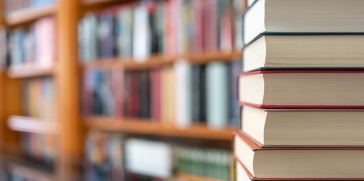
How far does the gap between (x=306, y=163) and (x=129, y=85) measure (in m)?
1.29

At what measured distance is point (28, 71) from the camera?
2.12 m

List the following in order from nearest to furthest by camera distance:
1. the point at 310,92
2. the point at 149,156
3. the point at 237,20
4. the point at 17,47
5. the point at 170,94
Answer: the point at 310,92, the point at 237,20, the point at 170,94, the point at 149,156, the point at 17,47

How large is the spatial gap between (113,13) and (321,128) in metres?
1.41

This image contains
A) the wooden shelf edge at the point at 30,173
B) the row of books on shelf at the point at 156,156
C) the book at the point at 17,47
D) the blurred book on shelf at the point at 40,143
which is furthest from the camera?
the book at the point at 17,47

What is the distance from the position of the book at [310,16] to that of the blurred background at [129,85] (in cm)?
60

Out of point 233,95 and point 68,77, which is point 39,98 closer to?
point 68,77

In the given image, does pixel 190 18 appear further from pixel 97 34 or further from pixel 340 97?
pixel 340 97

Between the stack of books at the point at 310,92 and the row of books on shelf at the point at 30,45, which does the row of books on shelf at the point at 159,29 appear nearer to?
the row of books on shelf at the point at 30,45

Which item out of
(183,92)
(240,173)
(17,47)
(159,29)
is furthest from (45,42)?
(240,173)

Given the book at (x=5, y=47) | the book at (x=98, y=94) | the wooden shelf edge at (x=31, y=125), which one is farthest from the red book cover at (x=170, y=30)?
the book at (x=5, y=47)

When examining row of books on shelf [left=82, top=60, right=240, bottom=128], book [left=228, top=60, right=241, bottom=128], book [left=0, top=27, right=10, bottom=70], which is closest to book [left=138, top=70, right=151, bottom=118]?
row of books on shelf [left=82, top=60, right=240, bottom=128]

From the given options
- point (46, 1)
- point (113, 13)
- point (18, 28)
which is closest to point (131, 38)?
point (113, 13)

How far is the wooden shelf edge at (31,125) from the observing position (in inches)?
77.6

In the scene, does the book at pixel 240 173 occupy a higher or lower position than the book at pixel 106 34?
lower
